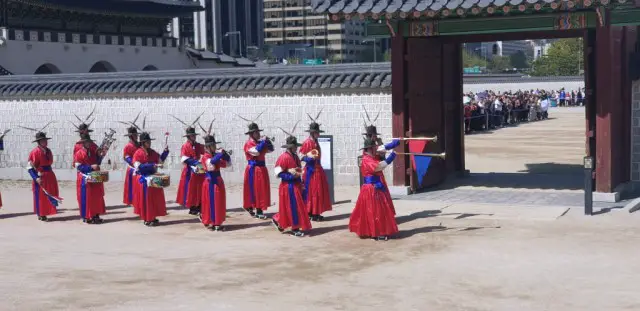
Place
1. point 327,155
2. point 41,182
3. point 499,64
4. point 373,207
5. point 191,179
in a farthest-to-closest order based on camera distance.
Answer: point 499,64 → point 327,155 → point 191,179 → point 41,182 → point 373,207

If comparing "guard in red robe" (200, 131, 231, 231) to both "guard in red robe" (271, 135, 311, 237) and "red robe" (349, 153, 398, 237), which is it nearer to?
"guard in red robe" (271, 135, 311, 237)

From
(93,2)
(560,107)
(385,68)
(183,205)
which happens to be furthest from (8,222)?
(560,107)

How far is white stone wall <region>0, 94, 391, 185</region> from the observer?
18047 millimetres

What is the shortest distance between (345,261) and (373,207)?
1553mm

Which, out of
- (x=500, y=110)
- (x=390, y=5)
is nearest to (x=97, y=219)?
(x=390, y=5)

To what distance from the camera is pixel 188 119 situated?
19.7 metres

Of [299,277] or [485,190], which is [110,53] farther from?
[299,277]

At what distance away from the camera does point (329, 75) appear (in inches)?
722

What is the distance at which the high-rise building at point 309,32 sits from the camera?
120312 millimetres

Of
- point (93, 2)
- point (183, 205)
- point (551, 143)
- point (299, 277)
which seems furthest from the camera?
point (93, 2)

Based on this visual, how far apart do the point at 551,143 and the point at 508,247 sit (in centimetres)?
1700

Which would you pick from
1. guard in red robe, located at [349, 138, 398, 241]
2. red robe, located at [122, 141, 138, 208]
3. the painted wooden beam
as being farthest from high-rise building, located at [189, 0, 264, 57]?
guard in red robe, located at [349, 138, 398, 241]

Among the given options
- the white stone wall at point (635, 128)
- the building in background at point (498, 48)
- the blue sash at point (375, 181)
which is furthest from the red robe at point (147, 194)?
the building in background at point (498, 48)

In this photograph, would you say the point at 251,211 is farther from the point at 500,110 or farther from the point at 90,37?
the point at 90,37
